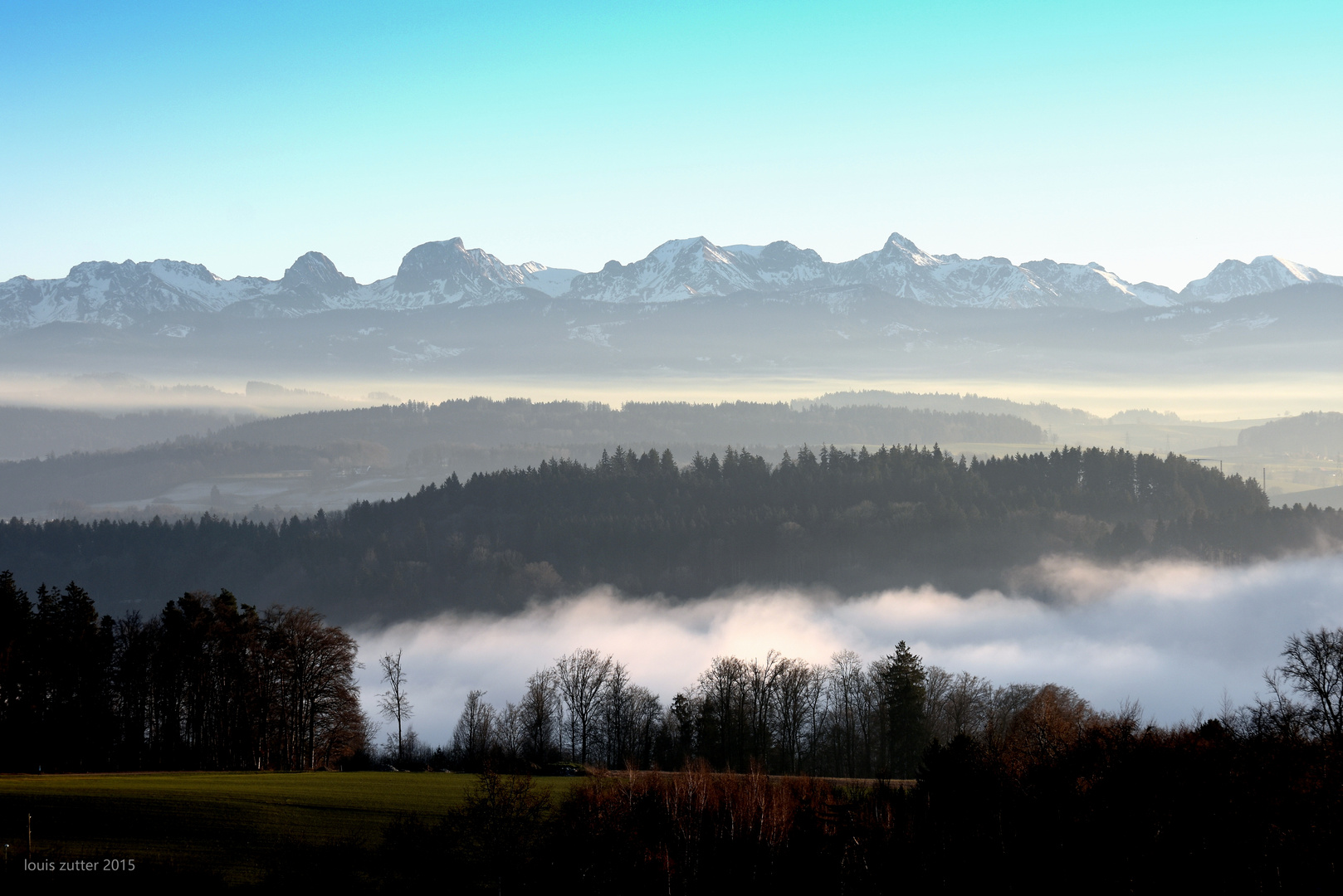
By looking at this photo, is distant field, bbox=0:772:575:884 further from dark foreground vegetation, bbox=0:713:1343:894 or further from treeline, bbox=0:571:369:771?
treeline, bbox=0:571:369:771

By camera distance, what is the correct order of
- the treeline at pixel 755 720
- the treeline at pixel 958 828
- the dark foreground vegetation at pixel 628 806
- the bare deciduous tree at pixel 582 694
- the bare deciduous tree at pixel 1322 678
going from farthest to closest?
the bare deciduous tree at pixel 582 694, the treeline at pixel 755 720, the bare deciduous tree at pixel 1322 678, the dark foreground vegetation at pixel 628 806, the treeline at pixel 958 828

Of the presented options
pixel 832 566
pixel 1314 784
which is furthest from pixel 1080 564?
pixel 1314 784

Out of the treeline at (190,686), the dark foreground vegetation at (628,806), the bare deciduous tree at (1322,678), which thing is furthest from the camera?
the treeline at (190,686)

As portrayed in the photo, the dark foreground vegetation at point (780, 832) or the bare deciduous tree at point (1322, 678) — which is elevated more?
the bare deciduous tree at point (1322, 678)

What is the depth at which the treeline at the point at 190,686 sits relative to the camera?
213ft

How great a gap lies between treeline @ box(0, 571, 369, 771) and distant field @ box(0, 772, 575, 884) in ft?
43.7

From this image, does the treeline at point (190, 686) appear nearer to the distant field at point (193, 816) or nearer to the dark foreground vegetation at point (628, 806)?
the dark foreground vegetation at point (628, 806)

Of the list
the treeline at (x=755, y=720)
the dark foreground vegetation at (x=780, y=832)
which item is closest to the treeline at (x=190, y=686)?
the treeline at (x=755, y=720)

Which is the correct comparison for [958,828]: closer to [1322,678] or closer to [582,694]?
[1322,678]

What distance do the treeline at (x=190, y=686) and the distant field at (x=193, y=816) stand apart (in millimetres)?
13326

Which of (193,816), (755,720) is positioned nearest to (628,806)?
(193,816)

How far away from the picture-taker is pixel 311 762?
67438mm

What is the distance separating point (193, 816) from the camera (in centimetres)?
4444

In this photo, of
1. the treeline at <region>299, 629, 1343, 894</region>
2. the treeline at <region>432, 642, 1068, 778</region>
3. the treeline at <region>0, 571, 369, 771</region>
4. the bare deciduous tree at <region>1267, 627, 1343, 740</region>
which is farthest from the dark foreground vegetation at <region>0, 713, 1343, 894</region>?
the treeline at <region>432, 642, 1068, 778</region>
